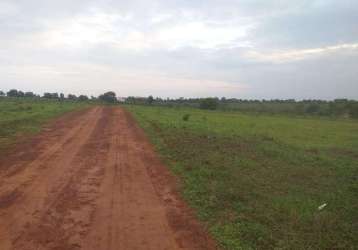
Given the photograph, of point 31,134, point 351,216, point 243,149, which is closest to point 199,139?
point 243,149

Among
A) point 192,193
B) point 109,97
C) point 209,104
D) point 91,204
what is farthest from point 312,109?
point 91,204

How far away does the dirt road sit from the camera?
5449 millimetres

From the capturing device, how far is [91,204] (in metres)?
7.12

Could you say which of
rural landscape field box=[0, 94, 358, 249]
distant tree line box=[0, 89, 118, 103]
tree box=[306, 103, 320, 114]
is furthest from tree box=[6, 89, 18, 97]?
rural landscape field box=[0, 94, 358, 249]

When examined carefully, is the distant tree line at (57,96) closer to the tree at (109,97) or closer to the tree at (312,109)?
the tree at (109,97)

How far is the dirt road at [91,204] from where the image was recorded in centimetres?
545

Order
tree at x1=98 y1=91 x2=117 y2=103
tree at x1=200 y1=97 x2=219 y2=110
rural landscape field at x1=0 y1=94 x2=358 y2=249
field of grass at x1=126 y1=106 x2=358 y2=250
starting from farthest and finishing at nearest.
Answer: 1. tree at x1=98 y1=91 x2=117 y2=103
2. tree at x1=200 y1=97 x2=219 y2=110
3. field of grass at x1=126 y1=106 x2=358 y2=250
4. rural landscape field at x1=0 y1=94 x2=358 y2=249

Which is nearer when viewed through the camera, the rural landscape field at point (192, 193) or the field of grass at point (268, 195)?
the rural landscape field at point (192, 193)

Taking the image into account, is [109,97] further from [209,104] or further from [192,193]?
[192,193]

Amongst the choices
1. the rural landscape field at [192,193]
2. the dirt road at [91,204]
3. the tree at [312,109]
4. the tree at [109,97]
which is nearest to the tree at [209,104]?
the tree at [312,109]

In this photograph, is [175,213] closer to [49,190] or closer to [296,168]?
[49,190]

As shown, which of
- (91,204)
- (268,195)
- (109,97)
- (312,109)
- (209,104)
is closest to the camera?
(91,204)

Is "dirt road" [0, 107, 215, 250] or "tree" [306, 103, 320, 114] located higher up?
"tree" [306, 103, 320, 114]

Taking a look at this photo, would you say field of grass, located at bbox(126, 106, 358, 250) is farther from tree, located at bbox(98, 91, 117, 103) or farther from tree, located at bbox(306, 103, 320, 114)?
tree, located at bbox(98, 91, 117, 103)
